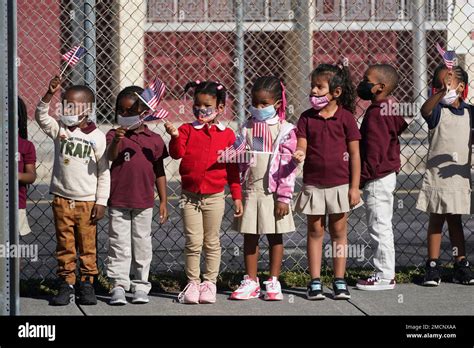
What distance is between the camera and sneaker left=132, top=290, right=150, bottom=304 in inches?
277

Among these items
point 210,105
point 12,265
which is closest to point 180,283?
point 210,105

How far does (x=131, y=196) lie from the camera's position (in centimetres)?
702

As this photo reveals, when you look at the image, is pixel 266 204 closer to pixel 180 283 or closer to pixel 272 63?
pixel 180 283

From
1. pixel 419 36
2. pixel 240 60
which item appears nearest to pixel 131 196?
pixel 240 60

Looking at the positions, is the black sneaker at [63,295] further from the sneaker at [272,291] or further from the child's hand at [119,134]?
the sneaker at [272,291]

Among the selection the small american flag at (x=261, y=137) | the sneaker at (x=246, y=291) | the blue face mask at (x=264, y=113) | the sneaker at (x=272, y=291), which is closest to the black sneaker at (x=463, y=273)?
the sneaker at (x=272, y=291)

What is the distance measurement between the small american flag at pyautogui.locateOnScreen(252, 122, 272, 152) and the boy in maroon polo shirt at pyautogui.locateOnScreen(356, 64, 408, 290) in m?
0.69

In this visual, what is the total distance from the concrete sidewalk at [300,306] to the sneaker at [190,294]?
0.04 metres

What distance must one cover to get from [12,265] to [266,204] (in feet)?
6.19

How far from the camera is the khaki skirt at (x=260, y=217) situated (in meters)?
7.12

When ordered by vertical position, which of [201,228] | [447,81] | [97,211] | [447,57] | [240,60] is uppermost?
[240,60]

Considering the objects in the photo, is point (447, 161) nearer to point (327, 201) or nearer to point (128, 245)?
point (327, 201)

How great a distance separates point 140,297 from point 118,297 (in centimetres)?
14

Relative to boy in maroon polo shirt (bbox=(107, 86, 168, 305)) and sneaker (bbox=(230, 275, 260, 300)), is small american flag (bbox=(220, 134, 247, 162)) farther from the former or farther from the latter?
sneaker (bbox=(230, 275, 260, 300))
